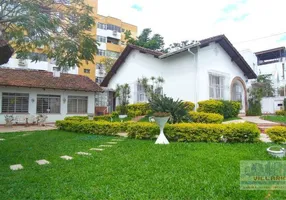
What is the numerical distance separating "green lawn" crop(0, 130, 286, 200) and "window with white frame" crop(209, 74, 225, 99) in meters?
8.49

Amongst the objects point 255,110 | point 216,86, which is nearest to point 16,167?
point 216,86

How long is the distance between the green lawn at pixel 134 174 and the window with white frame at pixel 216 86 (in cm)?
849

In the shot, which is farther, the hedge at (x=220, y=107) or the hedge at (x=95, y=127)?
the hedge at (x=220, y=107)

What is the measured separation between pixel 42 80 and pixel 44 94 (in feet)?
4.01

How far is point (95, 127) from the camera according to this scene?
36.4 feet

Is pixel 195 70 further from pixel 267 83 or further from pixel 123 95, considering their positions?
pixel 267 83

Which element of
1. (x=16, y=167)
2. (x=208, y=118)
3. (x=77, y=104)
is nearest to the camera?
(x=16, y=167)

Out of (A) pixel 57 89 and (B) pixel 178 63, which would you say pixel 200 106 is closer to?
(B) pixel 178 63

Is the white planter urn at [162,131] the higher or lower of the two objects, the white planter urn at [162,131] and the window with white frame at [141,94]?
the lower

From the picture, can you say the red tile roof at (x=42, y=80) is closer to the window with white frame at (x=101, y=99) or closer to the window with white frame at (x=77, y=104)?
the window with white frame at (x=77, y=104)

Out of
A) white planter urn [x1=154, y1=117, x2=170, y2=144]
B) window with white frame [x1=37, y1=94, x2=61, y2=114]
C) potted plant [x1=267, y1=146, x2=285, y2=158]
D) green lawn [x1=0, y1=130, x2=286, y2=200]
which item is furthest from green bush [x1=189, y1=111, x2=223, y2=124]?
window with white frame [x1=37, y1=94, x2=61, y2=114]

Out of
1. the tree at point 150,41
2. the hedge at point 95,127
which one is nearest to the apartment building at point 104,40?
the tree at point 150,41

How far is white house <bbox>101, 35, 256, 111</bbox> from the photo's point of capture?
14.1 m

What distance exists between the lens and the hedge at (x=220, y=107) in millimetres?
13070
